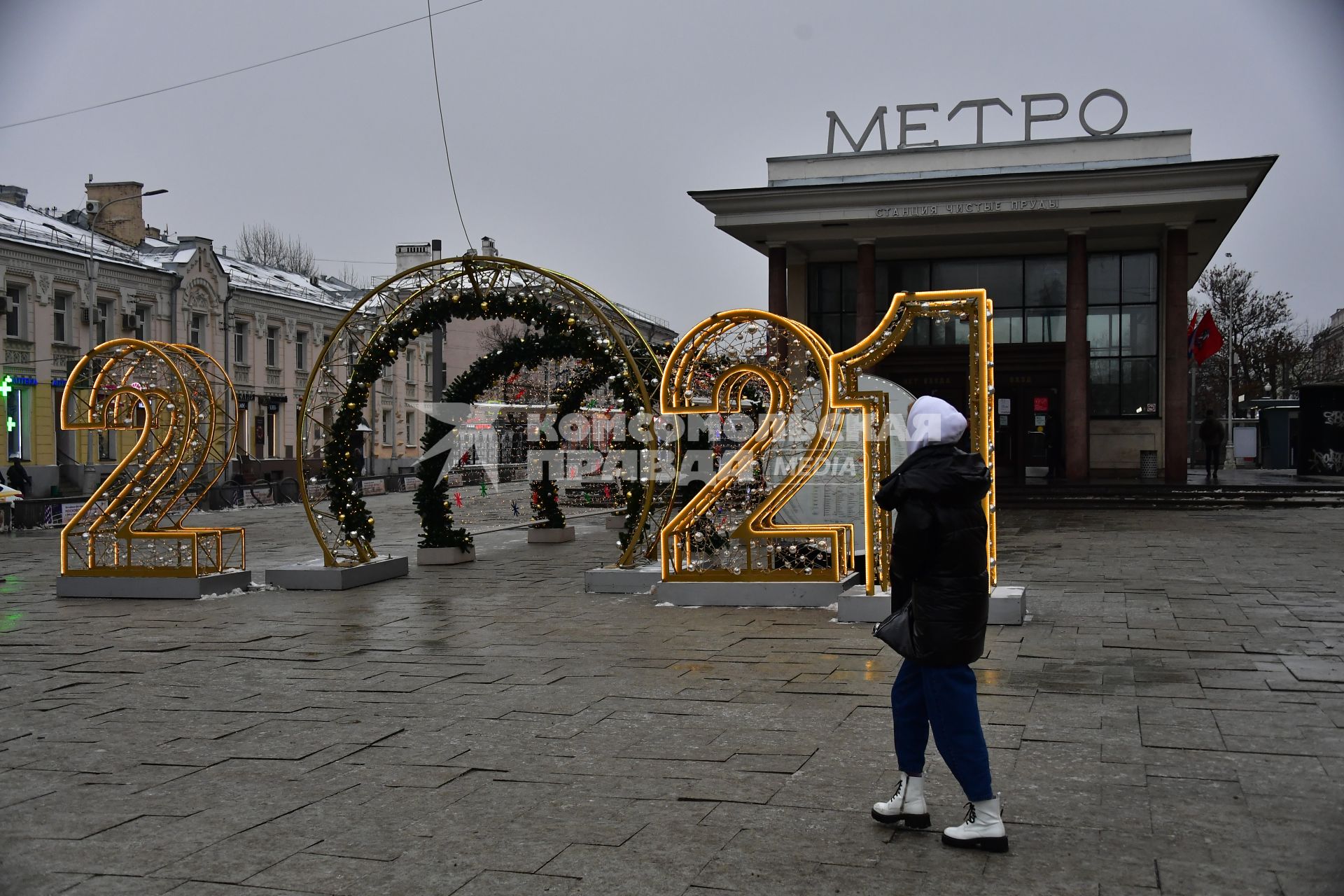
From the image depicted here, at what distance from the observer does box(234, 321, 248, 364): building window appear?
Result: 143ft

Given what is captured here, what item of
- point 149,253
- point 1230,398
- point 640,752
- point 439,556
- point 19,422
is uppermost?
point 149,253

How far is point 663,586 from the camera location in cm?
1184

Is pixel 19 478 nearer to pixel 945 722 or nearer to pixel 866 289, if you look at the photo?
pixel 866 289

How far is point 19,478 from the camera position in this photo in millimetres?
30703

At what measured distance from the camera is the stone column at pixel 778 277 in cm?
2906

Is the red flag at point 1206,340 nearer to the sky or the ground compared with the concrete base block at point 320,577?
nearer to the sky

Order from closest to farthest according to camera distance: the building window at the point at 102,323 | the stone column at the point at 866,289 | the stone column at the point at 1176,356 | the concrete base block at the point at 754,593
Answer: the concrete base block at the point at 754,593 < the stone column at the point at 1176,356 < the stone column at the point at 866,289 < the building window at the point at 102,323

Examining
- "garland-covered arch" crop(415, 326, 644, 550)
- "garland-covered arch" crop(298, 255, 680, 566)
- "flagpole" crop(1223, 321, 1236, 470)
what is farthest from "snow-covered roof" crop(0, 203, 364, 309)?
"flagpole" crop(1223, 321, 1236, 470)

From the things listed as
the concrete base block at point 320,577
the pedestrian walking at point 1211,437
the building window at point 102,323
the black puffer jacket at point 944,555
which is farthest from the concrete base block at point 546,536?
the building window at point 102,323

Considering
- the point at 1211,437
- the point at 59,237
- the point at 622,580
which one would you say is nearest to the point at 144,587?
the point at 622,580

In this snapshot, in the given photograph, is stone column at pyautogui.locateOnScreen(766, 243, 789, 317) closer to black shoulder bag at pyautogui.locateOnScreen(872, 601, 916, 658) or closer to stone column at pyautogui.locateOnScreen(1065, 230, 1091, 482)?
stone column at pyautogui.locateOnScreen(1065, 230, 1091, 482)

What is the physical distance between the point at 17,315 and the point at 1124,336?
1144 inches

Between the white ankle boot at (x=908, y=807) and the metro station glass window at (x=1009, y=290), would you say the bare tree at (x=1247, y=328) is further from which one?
the white ankle boot at (x=908, y=807)

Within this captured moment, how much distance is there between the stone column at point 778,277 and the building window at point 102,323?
65.0 ft
